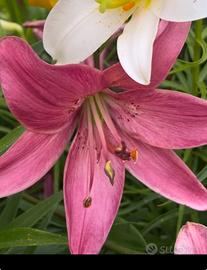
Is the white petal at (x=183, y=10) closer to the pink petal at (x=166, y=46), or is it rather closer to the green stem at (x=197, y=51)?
the pink petal at (x=166, y=46)

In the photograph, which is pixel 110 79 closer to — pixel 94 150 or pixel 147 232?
pixel 94 150

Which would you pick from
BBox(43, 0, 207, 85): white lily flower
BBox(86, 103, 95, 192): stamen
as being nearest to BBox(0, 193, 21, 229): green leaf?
BBox(86, 103, 95, 192): stamen

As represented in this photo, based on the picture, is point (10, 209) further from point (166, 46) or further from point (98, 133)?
point (166, 46)

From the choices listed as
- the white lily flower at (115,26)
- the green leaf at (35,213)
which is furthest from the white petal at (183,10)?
the green leaf at (35,213)

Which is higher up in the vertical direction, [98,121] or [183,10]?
[183,10]

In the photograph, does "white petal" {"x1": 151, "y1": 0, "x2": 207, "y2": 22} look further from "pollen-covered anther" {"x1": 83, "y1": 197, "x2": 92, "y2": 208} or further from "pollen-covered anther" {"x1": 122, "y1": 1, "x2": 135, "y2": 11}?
"pollen-covered anther" {"x1": 83, "y1": 197, "x2": 92, "y2": 208}

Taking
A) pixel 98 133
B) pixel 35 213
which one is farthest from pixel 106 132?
pixel 35 213
